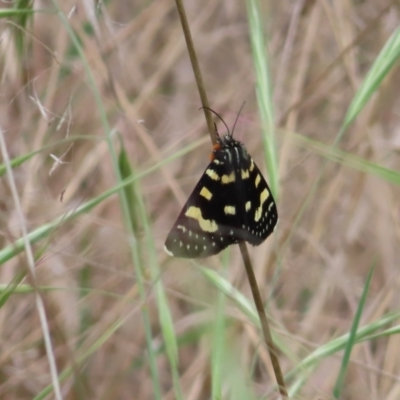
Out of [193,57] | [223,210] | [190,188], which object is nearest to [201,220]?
[223,210]

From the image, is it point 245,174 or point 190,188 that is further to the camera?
point 190,188

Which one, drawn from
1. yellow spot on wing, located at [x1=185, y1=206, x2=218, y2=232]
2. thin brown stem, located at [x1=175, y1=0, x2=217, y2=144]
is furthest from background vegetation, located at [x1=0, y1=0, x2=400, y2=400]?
thin brown stem, located at [x1=175, y1=0, x2=217, y2=144]

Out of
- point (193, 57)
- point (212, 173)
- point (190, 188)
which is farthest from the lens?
point (190, 188)

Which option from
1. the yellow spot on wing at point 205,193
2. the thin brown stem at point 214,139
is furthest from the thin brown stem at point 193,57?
the yellow spot on wing at point 205,193

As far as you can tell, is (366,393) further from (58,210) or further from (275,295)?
(58,210)

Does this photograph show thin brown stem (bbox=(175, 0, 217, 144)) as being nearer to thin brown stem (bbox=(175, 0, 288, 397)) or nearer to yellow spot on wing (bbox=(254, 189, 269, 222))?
thin brown stem (bbox=(175, 0, 288, 397))

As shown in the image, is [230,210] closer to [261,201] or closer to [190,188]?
[261,201]

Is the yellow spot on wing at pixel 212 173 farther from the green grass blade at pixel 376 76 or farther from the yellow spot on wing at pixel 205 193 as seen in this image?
the green grass blade at pixel 376 76

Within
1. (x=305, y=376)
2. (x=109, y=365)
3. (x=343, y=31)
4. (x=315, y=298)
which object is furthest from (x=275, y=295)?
(x=305, y=376)
